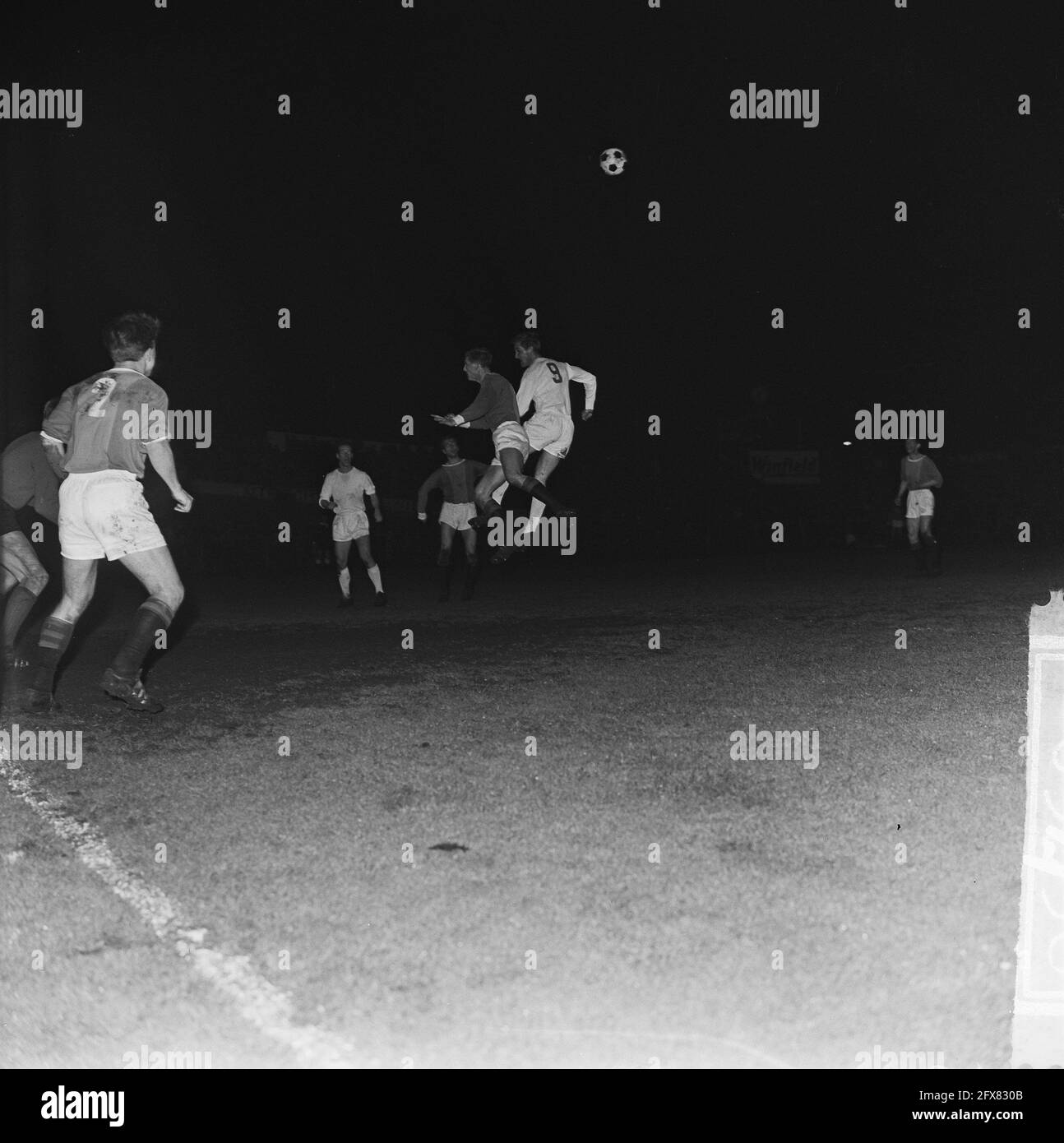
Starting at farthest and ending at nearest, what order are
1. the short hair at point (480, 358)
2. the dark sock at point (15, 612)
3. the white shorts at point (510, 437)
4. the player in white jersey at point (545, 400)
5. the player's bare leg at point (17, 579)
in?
1. the short hair at point (480, 358)
2. the player in white jersey at point (545, 400)
3. the white shorts at point (510, 437)
4. the player's bare leg at point (17, 579)
5. the dark sock at point (15, 612)

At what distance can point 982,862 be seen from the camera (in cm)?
373

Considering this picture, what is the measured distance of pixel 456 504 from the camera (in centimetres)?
1402

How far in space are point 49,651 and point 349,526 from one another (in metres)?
6.78

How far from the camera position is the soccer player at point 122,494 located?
6.32 metres

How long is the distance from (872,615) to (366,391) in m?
19.1

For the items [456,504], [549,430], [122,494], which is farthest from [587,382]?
[456,504]

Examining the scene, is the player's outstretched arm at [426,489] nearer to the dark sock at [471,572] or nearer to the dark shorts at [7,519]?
the dark sock at [471,572]

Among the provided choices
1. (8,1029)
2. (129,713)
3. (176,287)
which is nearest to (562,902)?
(8,1029)

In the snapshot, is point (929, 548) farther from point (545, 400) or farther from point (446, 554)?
point (545, 400)

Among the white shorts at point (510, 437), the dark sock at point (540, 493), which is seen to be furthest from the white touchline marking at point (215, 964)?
the white shorts at point (510, 437)

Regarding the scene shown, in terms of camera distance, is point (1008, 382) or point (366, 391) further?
point (1008, 382)

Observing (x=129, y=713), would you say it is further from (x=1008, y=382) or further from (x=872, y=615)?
(x=1008, y=382)

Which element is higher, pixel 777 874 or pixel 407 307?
pixel 407 307

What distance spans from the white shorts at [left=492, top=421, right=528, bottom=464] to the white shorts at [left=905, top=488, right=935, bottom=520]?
327 inches
